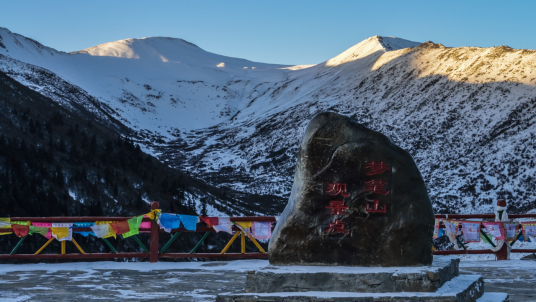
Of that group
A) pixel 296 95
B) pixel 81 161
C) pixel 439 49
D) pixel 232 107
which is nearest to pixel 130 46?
pixel 232 107

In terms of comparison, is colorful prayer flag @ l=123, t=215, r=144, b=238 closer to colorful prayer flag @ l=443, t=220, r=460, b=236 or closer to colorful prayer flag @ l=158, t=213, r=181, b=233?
colorful prayer flag @ l=158, t=213, r=181, b=233

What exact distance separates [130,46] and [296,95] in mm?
53323

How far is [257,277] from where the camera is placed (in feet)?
21.9

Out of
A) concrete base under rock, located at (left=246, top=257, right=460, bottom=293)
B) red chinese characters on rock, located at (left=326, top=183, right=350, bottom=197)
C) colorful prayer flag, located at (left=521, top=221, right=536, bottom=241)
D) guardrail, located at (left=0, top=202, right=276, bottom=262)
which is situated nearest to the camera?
concrete base under rock, located at (left=246, top=257, right=460, bottom=293)

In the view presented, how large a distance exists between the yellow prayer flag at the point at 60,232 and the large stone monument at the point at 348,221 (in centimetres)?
600

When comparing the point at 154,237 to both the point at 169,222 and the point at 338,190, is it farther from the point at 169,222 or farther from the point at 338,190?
the point at 338,190

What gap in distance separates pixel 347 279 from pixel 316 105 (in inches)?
2270

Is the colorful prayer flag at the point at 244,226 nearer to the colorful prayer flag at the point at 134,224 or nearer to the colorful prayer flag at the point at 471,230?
the colorful prayer flag at the point at 134,224

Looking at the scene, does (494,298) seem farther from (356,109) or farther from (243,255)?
(356,109)

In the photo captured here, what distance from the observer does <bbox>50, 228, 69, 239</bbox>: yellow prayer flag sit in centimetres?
1154

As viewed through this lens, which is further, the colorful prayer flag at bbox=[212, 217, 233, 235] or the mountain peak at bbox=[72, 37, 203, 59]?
the mountain peak at bbox=[72, 37, 203, 59]

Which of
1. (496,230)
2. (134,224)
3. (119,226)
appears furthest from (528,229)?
(119,226)

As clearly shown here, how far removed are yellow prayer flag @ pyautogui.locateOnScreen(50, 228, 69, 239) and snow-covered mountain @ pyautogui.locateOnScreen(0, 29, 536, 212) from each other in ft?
78.1

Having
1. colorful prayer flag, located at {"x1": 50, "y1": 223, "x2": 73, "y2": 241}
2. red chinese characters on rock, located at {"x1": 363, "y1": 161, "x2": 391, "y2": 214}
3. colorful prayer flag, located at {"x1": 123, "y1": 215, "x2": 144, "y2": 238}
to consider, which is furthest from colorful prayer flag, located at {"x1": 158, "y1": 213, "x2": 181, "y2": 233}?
red chinese characters on rock, located at {"x1": 363, "y1": 161, "x2": 391, "y2": 214}
